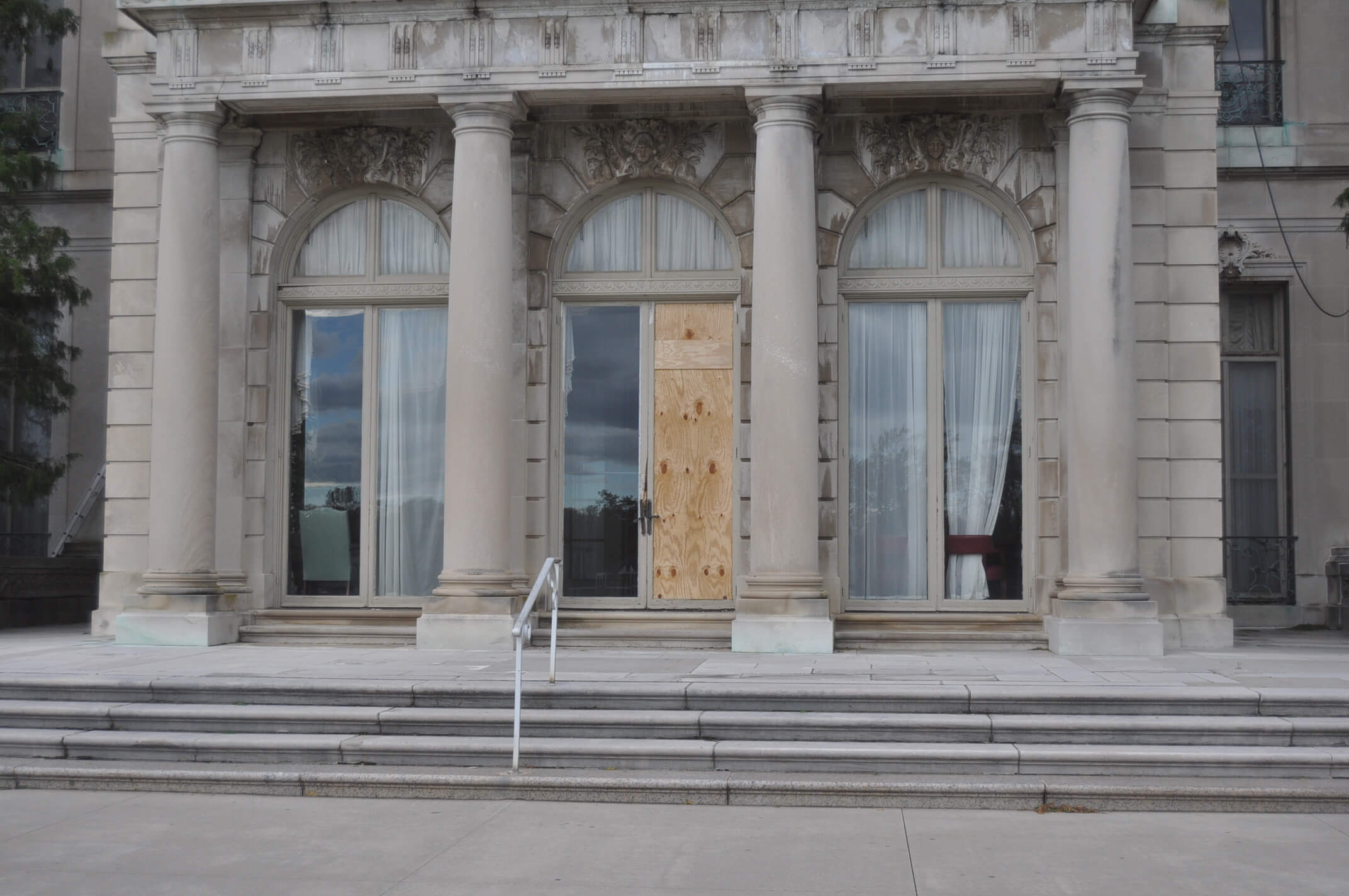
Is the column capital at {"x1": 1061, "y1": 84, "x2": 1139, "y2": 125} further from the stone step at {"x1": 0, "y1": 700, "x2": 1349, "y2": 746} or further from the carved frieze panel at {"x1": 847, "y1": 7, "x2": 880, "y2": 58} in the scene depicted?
the stone step at {"x1": 0, "y1": 700, "x2": 1349, "y2": 746}

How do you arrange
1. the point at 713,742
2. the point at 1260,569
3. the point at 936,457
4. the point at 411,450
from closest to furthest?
1. the point at 713,742
2. the point at 936,457
3. the point at 411,450
4. the point at 1260,569

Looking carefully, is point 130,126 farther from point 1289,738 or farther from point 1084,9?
point 1289,738

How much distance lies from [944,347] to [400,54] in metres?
6.93

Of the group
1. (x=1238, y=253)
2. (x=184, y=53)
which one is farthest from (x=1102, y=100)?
(x=184, y=53)

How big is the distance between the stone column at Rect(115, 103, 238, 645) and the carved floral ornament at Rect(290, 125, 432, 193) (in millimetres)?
1318

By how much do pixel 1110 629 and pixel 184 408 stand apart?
33.3 feet

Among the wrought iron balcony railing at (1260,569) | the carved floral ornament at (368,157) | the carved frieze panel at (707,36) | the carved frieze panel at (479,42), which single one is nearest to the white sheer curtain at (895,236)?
the carved frieze panel at (707,36)

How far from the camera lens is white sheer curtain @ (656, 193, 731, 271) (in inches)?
659

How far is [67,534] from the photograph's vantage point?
22.8m

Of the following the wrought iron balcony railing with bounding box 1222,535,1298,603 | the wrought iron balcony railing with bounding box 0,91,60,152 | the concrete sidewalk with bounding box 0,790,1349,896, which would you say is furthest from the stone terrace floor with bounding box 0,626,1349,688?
the wrought iron balcony railing with bounding box 0,91,60,152

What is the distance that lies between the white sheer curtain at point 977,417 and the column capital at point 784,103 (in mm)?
2957

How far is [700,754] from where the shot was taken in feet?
33.1

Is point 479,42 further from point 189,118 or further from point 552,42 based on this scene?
point 189,118

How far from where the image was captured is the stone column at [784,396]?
14711mm
